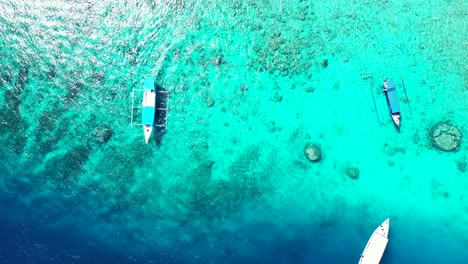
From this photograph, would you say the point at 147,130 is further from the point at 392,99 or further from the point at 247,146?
the point at 392,99

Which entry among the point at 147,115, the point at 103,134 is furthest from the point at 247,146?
the point at 103,134

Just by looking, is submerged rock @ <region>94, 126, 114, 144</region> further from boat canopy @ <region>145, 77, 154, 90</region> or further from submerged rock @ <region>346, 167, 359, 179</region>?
submerged rock @ <region>346, 167, 359, 179</region>

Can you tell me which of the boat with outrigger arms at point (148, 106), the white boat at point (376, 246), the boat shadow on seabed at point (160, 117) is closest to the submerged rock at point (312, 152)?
the white boat at point (376, 246)

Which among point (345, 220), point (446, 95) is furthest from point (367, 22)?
point (345, 220)

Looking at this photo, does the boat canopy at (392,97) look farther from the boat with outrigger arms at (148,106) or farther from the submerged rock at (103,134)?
the submerged rock at (103,134)

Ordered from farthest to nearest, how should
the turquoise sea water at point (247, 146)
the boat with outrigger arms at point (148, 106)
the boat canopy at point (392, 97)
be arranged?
the turquoise sea water at point (247, 146) → the boat canopy at point (392, 97) → the boat with outrigger arms at point (148, 106)

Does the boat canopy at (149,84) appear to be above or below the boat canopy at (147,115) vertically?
above

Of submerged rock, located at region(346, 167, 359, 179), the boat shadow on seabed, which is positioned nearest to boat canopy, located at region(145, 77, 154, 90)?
the boat shadow on seabed
